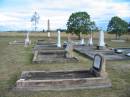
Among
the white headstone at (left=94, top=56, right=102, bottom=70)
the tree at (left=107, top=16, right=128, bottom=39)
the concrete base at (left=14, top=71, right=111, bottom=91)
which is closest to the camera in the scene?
the concrete base at (left=14, top=71, right=111, bottom=91)

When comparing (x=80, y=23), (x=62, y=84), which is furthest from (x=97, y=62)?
(x=80, y=23)

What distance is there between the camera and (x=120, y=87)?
7.78 metres

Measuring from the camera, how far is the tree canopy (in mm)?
39016

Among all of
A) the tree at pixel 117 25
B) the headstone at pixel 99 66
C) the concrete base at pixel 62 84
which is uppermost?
the tree at pixel 117 25

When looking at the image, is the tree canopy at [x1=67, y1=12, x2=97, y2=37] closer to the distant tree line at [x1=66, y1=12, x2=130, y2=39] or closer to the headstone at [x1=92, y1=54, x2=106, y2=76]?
the distant tree line at [x1=66, y1=12, x2=130, y2=39]

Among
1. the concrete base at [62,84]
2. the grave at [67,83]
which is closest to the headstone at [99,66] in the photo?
the grave at [67,83]

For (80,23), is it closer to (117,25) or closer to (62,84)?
(117,25)

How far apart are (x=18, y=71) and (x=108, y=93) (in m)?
4.80

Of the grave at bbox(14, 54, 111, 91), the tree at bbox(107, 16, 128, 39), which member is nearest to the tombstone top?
the grave at bbox(14, 54, 111, 91)

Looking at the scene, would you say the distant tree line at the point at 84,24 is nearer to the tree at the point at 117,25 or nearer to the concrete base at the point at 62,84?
the tree at the point at 117,25

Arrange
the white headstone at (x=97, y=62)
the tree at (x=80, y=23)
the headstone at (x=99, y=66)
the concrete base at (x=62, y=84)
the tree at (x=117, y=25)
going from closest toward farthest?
the concrete base at (x=62, y=84), the headstone at (x=99, y=66), the white headstone at (x=97, y=62), the tree at (x=80, y=23), the tree at (x=117, y=25)

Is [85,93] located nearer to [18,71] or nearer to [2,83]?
[2,83]

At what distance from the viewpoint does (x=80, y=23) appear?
38.9 meters

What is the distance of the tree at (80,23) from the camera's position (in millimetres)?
39006
